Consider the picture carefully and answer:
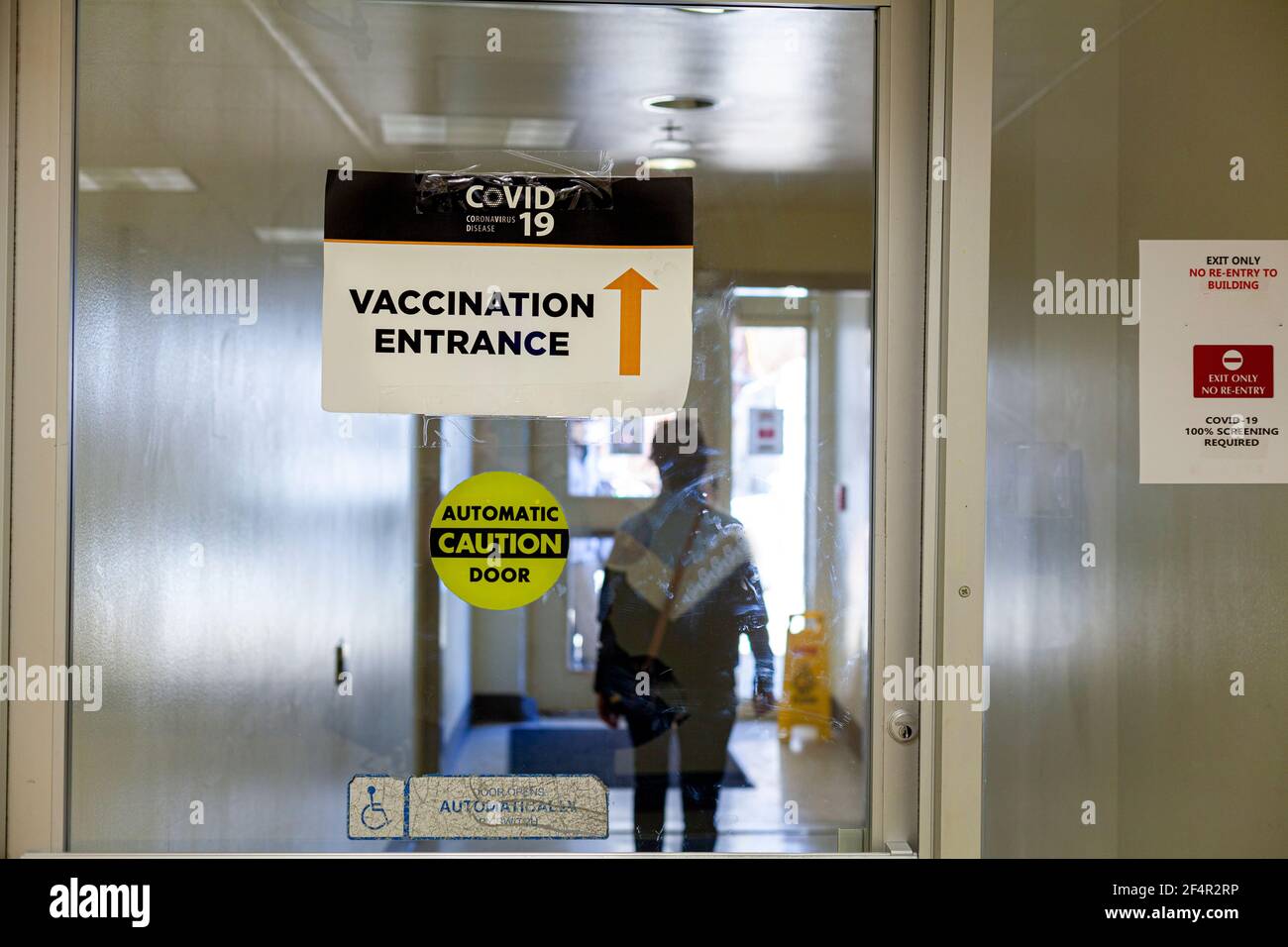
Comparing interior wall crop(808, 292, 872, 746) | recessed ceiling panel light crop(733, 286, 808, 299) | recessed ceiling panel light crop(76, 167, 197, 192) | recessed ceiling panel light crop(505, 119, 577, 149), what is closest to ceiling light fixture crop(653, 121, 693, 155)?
recessed ceiling panel light crop(505, 119, 577, 149)

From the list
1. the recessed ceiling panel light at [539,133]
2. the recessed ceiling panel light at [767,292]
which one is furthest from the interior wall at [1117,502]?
the recessed ceiling panel light at [539,133]

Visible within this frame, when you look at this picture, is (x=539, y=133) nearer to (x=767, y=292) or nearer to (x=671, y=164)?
(x=671, y=164)

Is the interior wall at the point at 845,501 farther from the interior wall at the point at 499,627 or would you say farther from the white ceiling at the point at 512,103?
the interior wall at the point at 499,627

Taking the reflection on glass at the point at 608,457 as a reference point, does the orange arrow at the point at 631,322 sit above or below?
above

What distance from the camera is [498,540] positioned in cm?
182

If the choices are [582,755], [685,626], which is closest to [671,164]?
[685,626]

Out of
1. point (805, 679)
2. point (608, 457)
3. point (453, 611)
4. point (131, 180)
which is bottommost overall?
point (805, 679)

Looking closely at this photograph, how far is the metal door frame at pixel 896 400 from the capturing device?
176 cm

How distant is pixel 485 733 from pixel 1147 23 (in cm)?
168

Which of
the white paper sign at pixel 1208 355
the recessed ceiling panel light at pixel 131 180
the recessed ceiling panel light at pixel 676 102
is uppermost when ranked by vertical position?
the recessed ceiling panel light at pixel 676 102

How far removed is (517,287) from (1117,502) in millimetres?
1110

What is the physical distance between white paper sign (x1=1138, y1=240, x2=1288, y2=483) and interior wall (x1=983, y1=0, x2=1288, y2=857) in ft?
0.11

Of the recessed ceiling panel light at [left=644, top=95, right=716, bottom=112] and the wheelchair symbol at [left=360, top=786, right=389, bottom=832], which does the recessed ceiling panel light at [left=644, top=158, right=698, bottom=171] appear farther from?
the wheelchair symbol at [left=360, top=786, right=389, bottom=832]

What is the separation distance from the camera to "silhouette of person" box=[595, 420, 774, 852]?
1829mm
